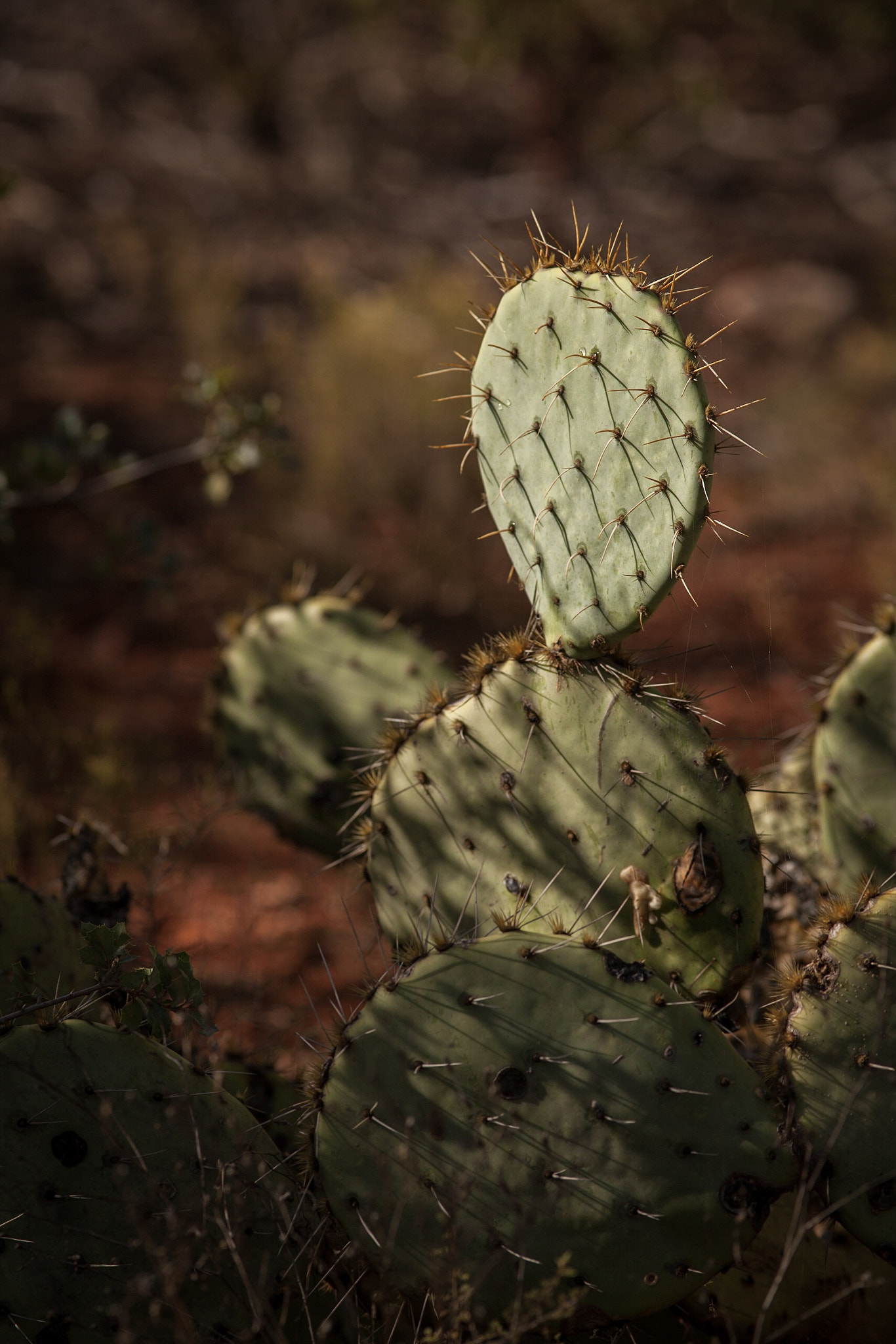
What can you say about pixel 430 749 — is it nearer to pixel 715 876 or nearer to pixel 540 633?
pixel 540 633

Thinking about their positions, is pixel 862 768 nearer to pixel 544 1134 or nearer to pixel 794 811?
pixel 794 811

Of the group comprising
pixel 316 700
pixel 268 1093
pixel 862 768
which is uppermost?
pixel 316 700

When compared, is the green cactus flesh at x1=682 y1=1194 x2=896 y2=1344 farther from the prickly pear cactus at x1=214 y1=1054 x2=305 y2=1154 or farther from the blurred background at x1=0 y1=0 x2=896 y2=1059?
the blurred background at x1=0 y1=0 x2=896 y2=1059

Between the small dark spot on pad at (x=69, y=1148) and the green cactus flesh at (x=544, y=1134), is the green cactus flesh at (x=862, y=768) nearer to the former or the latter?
the green cactus flesh at (x=544, y=1134)

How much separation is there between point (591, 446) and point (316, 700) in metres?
1.16

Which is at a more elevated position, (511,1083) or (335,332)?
(335,332)

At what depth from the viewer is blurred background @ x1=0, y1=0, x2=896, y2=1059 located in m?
3.62

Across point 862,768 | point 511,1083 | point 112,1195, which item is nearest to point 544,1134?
point 511,1083

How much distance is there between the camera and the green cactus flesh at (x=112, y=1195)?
147cm

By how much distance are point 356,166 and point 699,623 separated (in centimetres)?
757

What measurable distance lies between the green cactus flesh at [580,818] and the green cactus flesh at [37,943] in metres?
0.64

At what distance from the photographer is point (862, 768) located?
222cm

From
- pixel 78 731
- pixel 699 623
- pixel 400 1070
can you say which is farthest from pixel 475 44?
pixel 400 1070

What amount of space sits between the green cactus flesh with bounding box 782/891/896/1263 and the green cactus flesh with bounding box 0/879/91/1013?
1.23 meters
